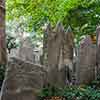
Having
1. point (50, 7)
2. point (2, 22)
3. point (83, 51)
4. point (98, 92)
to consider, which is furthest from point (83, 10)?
point (98, 92)

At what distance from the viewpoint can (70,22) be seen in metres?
13.4

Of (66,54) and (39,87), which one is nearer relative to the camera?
(39,87)

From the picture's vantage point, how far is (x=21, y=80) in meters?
5.37

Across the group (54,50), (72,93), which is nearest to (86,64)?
(54,50)

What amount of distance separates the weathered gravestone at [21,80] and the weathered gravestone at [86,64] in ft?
5.91

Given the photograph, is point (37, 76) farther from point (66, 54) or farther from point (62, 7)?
point (62, 7)

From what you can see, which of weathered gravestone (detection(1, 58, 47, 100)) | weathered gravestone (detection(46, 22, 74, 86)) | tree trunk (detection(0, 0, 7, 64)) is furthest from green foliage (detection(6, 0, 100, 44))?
weathered gravestone (detection(1, 58, 47, 100))

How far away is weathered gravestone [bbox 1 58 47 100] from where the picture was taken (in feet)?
17.3

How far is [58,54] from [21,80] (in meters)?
1.79

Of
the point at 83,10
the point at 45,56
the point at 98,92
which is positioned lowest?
the point at 98,92

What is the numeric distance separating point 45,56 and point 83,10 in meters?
6.35

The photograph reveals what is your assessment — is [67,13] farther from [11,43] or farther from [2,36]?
[11,43]

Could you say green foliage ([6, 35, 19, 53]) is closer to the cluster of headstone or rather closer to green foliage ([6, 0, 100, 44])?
green foliage ([6, 0, 100, 44])

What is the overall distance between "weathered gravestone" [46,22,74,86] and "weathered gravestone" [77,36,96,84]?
0.85 ft
